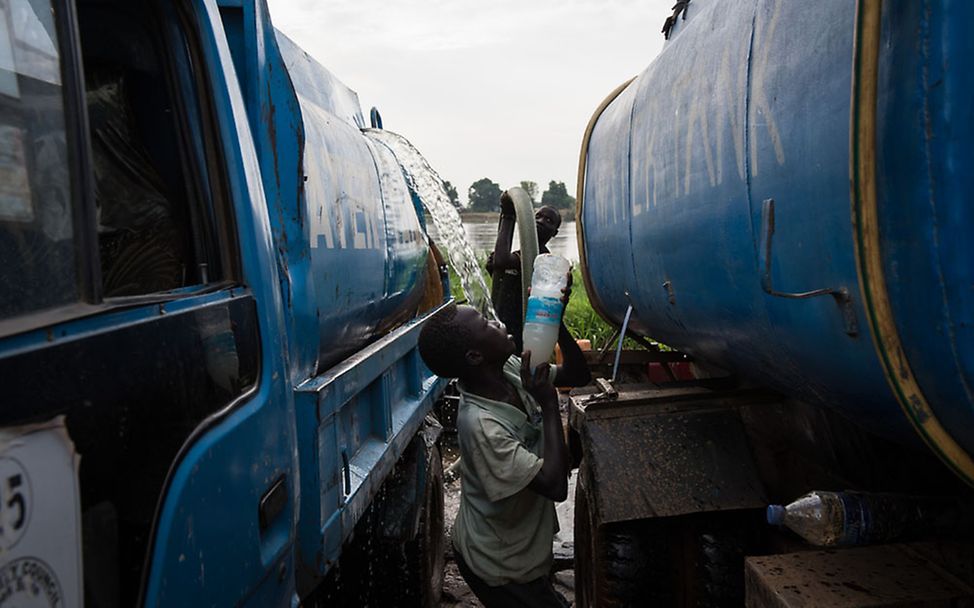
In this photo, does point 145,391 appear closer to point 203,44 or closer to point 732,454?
point 203,44

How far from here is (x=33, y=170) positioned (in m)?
1.16

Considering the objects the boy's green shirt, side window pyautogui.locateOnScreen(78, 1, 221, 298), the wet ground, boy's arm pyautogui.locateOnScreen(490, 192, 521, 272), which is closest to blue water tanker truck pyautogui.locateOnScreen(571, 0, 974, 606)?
the boy's green shirt

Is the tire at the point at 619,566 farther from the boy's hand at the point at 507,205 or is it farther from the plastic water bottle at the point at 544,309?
the boy's hand at the point at 507,205

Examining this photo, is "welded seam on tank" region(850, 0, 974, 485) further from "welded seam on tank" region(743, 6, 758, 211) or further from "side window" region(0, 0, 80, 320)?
"side window" region(0, 0, 80, 320)

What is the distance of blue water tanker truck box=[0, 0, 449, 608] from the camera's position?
1.08 metres

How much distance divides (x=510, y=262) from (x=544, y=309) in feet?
10.5

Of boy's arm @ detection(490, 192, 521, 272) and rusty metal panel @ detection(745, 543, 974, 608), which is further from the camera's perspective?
boy's arm @ detection(490, 192, 521, 272)

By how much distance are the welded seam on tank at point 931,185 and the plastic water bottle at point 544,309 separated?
1.28 m

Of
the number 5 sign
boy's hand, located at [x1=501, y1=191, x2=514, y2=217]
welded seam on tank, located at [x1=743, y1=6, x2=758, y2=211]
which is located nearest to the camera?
the number 5 sign

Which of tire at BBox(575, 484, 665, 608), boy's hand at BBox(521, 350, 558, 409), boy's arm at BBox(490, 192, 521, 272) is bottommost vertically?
tire at BBox(575, 484, 665, 608)

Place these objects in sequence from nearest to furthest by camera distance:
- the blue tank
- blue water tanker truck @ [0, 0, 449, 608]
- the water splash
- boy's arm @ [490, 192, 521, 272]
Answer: blue water tanker truck @ [0, 0, 449, 608], the blue tank, the water splash, boy's arm @ [490, 192, 521, 272]

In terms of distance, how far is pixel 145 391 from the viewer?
1.27m

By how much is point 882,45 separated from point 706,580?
1994 mm

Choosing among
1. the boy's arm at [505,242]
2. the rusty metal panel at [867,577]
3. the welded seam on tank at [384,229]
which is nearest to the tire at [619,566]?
the rusty metal panel at [867,577]
